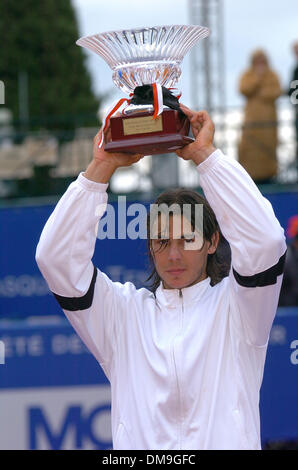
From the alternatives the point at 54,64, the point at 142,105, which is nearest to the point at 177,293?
the point at 142,105

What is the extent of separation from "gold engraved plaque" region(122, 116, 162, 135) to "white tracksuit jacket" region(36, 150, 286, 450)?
0.22 m

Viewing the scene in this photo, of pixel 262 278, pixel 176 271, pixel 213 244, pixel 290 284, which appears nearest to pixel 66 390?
pixel 290 284

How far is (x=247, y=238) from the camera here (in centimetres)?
267

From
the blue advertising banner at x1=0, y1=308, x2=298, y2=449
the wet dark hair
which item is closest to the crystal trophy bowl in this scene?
the wet dark hair

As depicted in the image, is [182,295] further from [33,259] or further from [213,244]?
[33,259]

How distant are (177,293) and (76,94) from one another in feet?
52.2

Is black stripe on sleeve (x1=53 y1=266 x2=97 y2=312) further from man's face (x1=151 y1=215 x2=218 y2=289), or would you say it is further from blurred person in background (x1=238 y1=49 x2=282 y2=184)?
blurred person in background (x1=238 y1=49 x2=282 y2=184)

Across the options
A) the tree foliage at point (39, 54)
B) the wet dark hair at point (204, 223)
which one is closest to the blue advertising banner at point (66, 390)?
the wet dark hair at point (204, 223)

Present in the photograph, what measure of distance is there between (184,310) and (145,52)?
2.97 ft

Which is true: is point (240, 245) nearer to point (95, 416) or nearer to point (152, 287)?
point (152, 287)

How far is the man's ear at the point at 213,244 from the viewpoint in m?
3.02

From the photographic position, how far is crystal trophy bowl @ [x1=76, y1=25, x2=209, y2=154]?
9.41 feet

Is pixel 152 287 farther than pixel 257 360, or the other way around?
Result: pixel 152 287

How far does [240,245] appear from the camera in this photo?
2.68 meters
